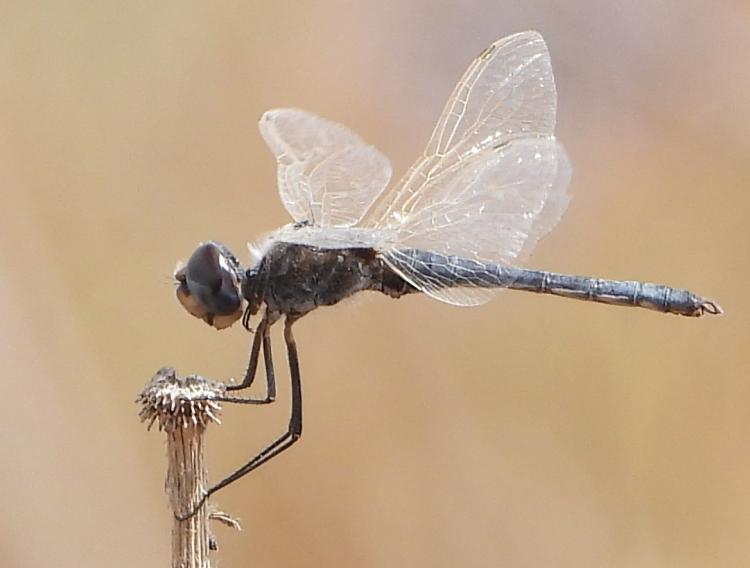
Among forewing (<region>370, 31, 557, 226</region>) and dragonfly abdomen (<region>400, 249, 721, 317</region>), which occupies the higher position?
forewing (<region>370, 31, 557, 226</region>)

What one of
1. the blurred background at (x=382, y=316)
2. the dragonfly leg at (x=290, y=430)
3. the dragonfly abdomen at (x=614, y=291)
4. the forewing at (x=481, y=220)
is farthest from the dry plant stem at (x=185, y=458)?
the blurred background at (x=382, y=316)

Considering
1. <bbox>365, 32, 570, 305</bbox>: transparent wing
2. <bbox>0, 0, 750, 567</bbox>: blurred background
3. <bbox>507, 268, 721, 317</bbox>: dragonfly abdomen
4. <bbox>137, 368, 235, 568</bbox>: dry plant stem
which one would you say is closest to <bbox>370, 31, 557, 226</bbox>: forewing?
<bbox>365, 32, 570, 305</bbox>: transparent wing

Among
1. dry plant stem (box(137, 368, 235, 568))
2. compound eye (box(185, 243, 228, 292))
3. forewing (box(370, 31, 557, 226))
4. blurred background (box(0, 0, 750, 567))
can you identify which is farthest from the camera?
blurred background (box(0, 0, 750, 567))

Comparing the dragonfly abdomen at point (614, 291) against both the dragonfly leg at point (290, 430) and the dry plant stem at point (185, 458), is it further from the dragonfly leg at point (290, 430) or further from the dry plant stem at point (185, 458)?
the dry plant stem at point (185, 458)

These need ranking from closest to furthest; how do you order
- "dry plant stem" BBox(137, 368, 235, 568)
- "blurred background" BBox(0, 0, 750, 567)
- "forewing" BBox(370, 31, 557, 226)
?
"dry plant stem" BBox(137, 368, 235, 568) < "forewing" BBox(370, 31, 557, 226) < "blurred background" BBox(0, 0, 750, 567)

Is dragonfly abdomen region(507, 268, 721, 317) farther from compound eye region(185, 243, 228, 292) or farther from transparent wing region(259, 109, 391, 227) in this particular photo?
compound eye region(185, 243, 228, 292)

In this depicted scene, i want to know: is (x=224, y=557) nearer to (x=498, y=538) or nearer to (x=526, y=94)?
(x=498, y=538)

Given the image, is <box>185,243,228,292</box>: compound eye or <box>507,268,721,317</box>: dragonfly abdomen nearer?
<box>185,243,228,292</box>: compound eye

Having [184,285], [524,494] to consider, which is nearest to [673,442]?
[524,494]
